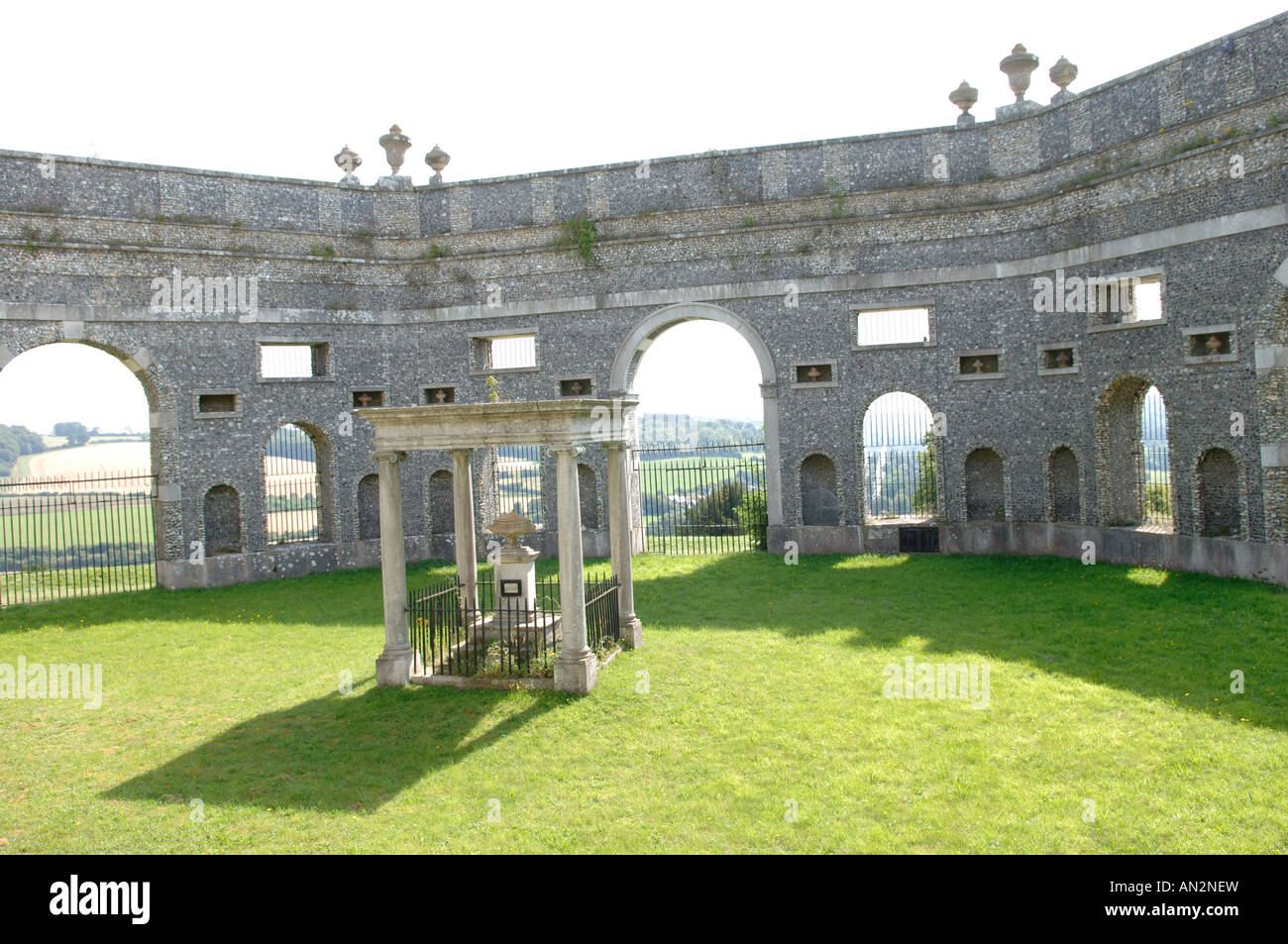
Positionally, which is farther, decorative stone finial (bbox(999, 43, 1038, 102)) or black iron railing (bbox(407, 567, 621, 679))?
decorative stone finial (bbox(999, 43, 1038, 102))

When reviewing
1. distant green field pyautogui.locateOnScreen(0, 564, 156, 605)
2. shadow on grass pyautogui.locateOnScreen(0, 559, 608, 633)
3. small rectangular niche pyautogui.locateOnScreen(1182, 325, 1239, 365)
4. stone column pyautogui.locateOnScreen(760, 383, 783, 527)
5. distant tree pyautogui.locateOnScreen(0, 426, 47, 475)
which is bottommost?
shadow on grass pyautogui.locateOnScreen(0, 559, 608, 633)

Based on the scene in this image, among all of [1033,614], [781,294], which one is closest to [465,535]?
[1033,614]

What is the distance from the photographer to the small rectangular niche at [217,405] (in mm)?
21656

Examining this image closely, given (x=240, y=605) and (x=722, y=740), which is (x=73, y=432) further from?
(x=722, y=740)

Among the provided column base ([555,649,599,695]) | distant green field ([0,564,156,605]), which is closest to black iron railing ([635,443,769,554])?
column base ([555,649,599,695])

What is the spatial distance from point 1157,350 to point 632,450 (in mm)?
12027

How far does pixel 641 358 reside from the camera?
78.5 feet

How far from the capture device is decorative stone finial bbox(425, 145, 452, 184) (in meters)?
24.8

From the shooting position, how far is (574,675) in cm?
1220

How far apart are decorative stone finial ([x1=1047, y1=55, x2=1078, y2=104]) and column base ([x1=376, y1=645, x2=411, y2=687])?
18503mm

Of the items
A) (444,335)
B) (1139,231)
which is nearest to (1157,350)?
(1139,231)

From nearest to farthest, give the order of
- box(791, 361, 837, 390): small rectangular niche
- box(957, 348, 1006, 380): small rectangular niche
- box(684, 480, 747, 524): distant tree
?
box(957, 348, 1006, 380): small rectangular niche < box(791, 361, 837, 390): small rectangular niche < box(684, 480, 747, 524): distant tree

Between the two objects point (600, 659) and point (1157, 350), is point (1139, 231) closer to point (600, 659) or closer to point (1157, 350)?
point (1157, 350)

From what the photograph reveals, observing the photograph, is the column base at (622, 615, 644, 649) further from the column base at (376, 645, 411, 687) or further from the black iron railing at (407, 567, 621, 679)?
the column base at (376, 645, 411, 687)
